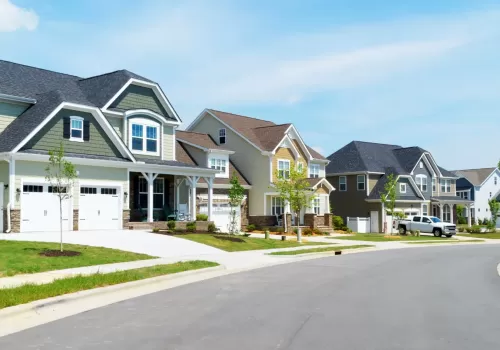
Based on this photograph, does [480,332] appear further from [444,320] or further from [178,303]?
[178,303]

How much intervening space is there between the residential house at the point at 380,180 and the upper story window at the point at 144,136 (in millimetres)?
24813

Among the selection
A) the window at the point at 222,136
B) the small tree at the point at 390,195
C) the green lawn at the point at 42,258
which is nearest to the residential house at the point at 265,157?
the window at the point at 222,136

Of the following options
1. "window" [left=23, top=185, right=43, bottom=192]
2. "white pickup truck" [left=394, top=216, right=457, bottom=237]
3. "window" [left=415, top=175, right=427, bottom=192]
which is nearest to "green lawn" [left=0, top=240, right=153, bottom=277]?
"window" [left=23, top=185, right=43, bottom=192]

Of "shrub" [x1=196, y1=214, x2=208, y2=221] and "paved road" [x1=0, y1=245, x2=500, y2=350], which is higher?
"shrub" [x1=196, y1=214, x2=208, y2=221]

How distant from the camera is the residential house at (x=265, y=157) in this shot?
144ft

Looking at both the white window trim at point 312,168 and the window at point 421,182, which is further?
the window at point 421,182

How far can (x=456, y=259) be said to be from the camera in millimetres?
23688

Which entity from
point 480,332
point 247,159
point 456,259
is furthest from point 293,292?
point 247,159

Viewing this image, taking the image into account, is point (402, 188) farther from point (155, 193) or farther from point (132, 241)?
point (132, 241)

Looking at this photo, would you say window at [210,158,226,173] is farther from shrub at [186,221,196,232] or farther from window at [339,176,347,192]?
window at [339,176,347,192]

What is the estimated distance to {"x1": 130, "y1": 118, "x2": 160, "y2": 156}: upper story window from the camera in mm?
32875

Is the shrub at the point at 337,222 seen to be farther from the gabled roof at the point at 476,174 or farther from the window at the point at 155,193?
the gabled roof at the point at 476,174

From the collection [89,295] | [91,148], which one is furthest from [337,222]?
[89,295]

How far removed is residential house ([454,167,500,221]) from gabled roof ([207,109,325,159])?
30728 mm
